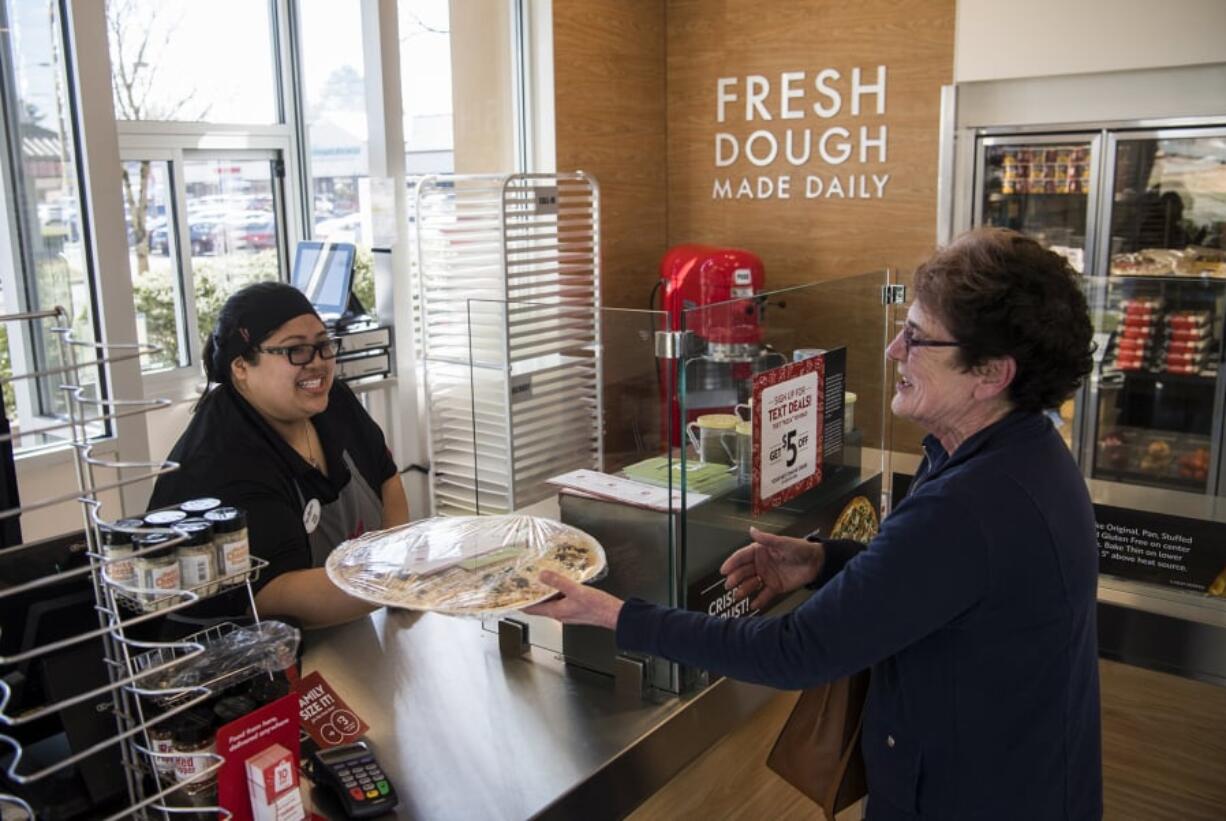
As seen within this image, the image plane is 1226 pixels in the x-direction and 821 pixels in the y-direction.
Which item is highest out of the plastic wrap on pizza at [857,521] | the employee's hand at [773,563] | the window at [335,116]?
the window at [335,116]

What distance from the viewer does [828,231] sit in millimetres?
4789

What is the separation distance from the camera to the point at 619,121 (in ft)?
16.4

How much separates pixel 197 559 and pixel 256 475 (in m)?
1.05

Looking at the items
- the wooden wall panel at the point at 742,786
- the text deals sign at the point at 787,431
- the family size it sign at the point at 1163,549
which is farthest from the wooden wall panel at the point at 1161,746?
the text deals sign at the point at 787,431

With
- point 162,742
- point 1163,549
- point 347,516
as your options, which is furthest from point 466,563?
point 1163,549

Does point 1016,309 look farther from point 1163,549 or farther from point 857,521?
point 1163,549

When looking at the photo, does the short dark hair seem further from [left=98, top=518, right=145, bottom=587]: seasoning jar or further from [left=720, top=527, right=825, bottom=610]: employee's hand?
[left=98, top=518, right=145, bottom=587]: seasoning jar

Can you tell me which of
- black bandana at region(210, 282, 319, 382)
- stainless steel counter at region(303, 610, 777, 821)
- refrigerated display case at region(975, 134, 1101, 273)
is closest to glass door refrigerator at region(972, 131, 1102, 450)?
refrigerated display case at region(975, 134, 1101, 273)

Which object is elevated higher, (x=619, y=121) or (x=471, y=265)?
(x=619, y=121)

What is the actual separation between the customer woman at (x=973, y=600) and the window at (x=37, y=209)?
251 centimetres

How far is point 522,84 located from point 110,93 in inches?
74.1

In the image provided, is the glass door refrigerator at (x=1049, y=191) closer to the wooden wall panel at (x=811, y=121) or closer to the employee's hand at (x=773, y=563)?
the wooden wall panel at (x=811, y=121)

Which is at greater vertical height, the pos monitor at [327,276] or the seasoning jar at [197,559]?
the pos monitor at [327,276]

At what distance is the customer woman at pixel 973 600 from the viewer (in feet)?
4.26
